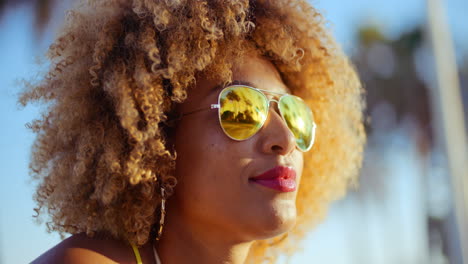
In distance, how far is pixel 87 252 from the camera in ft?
8.62

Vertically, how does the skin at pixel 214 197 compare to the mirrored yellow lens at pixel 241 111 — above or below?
below

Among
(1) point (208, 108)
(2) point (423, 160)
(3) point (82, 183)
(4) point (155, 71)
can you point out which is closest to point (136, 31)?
(4) point (155, 71)

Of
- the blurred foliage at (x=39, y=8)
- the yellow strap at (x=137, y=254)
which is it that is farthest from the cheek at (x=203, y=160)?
the blurred foliage at (x=39, y=8)

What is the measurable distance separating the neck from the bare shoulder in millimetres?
223

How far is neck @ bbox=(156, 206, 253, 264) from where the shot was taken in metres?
2.88

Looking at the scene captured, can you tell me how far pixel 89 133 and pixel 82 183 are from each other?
0.26 meters

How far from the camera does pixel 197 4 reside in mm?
2939

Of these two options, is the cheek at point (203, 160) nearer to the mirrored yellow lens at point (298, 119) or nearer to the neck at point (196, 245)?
the neck at point (196, 245)

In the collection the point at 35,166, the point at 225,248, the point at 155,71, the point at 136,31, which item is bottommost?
the point at 225,248

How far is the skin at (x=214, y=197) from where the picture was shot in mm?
2756

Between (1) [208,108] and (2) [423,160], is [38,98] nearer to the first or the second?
(1) [208,108]

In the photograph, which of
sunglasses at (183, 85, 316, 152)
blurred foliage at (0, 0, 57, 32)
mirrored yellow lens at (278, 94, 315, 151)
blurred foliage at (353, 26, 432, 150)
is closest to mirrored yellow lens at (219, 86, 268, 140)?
sunglasses at (183, 85, 316, 152)

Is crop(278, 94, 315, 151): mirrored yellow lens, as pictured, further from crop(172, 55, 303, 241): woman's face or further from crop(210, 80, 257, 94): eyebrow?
crop(210, 80, 257, 94): eyebrow

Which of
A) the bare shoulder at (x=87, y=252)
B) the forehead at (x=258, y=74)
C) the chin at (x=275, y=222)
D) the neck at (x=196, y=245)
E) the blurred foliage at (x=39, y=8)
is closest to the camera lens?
the bare shoulder at (x=87, y=252)
